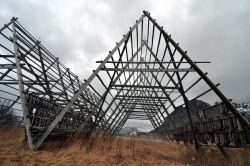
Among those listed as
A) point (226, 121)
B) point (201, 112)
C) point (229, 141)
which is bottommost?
point (229, 141)

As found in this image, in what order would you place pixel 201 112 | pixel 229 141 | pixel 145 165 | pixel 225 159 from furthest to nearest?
pixel 201 112
pixel 225 159
pixel 229 141
pixel 145 165

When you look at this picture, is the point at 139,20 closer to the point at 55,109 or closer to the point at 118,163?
the point at 55,109

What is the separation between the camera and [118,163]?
634cm

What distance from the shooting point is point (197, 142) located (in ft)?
34.5

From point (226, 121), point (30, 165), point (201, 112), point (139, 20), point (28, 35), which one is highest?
point (139, 20)

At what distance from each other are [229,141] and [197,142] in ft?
11.4

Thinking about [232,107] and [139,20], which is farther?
[139,20]

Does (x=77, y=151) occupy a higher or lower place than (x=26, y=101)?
lower

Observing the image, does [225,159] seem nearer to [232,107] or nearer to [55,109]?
[232,107]

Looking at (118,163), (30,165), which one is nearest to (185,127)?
(118,163)

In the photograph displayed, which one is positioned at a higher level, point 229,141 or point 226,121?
point 226,121

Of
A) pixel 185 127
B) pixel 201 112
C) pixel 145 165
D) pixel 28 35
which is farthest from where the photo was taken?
pixel 185 127

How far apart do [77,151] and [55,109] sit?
2.08 metres

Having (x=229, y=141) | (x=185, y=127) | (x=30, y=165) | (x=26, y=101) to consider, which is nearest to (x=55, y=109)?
(x=26, y=101)
